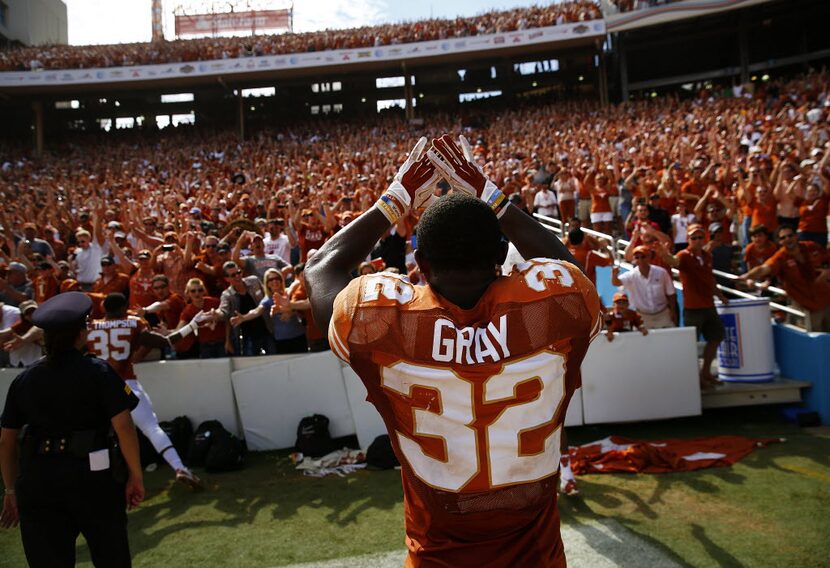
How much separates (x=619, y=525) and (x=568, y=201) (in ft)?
30.4

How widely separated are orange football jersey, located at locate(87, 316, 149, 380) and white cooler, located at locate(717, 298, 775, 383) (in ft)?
19.3

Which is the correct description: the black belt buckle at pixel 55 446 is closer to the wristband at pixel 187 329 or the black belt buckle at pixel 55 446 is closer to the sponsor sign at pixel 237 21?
the wristband at pixel 187 329

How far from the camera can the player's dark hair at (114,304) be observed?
227 inches

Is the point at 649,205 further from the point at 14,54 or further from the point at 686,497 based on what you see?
the point at 14,54

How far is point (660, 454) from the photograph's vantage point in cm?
614

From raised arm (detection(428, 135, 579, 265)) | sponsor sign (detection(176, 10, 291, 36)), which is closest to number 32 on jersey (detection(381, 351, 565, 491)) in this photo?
raised arm (detection(428, 135, 579, 265))

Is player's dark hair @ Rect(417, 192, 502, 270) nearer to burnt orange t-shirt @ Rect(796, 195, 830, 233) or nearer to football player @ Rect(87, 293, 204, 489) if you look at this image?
football player @ Rect(87, 293, 204, 489)

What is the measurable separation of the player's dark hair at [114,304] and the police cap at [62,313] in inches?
97.7

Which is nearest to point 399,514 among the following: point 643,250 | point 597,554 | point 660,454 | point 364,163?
point 597,554

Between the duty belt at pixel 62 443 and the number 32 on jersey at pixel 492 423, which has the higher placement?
the number 32 on jersey at pixel 492 423

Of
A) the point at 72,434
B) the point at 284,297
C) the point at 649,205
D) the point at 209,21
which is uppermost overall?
the point at 209,21

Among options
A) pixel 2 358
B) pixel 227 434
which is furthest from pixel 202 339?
pixel 2 358

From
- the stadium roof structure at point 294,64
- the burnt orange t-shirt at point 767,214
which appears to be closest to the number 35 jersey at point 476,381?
the burnt orange t-shirt at point 767,214

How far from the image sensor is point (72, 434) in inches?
A: 126
